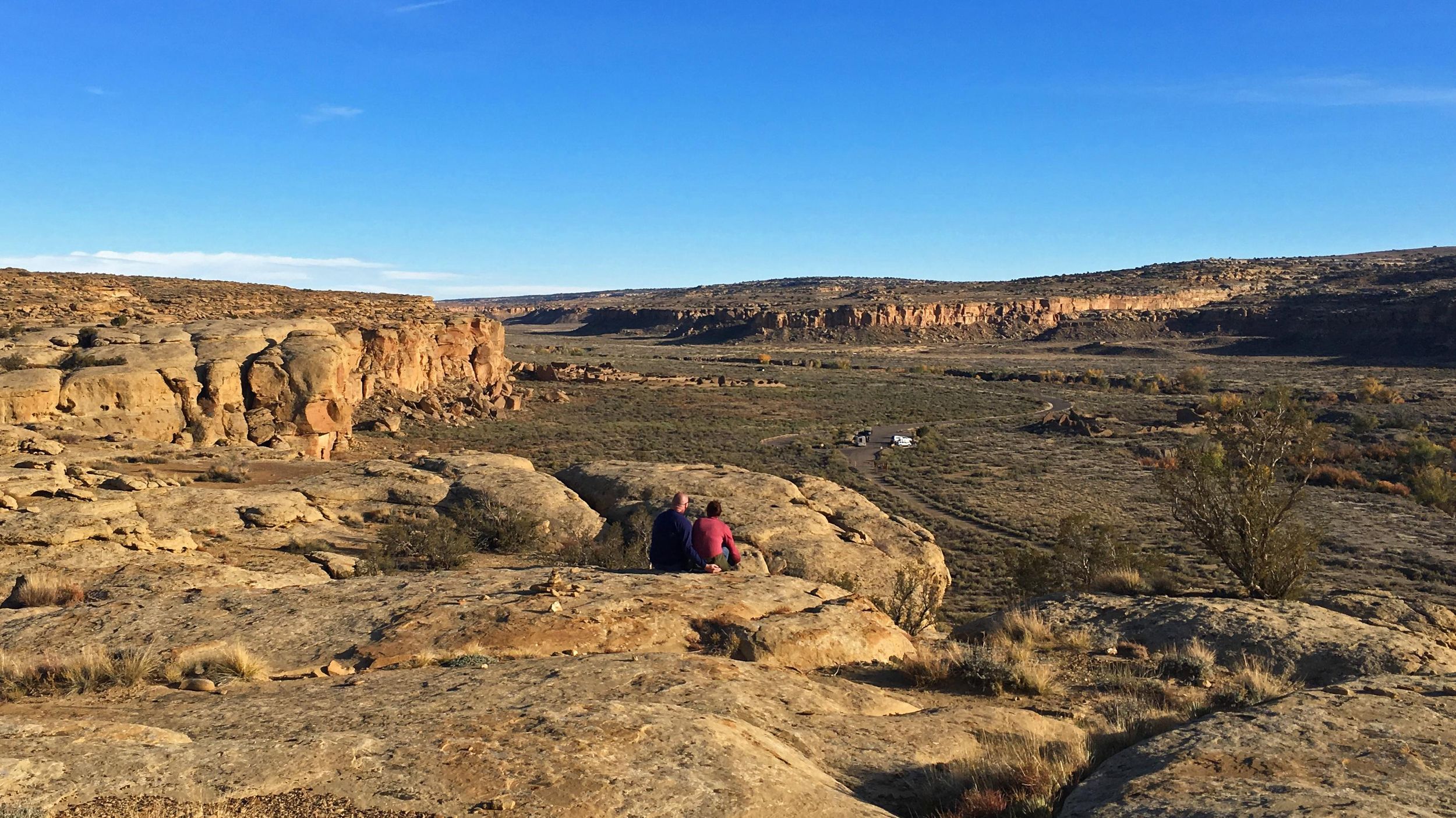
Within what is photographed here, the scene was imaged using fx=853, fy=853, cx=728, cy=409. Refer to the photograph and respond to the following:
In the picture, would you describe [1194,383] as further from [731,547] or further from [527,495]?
[731,547]

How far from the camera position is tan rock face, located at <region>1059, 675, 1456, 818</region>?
4.30 meters

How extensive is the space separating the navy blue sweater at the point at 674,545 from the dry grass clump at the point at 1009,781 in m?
5.19

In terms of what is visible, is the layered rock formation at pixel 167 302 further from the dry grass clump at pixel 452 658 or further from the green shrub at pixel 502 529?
the dry grass clump at pixel 452 658

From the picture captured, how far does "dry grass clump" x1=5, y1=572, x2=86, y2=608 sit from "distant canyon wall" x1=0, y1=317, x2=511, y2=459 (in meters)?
12.9

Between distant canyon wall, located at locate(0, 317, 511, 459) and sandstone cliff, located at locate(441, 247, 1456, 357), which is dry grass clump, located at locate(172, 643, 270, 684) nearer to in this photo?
distant canyon wall, located at locate(0, 317, 511, 459)

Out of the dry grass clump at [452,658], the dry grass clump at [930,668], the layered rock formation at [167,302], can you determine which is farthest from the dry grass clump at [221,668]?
the layered rock formation at [167,302]

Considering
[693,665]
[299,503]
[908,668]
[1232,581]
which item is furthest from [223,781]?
[1232,581]

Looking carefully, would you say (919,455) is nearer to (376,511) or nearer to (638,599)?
(376,511)

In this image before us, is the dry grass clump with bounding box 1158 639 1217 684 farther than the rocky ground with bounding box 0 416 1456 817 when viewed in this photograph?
Yes

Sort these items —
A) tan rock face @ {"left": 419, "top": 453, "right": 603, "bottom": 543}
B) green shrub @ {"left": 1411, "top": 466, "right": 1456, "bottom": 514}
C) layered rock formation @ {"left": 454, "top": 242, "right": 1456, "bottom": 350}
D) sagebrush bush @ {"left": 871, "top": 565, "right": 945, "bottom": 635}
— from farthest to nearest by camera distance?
layered rock formation @ {"left": 454, "top": 242, "right": 1456, "bottom": 350}
green shrub @ {"left": 1411, "top": 466, "right": 1456, "bottom": 514}
tan rock face @ {"left": 419, "top": 453, "right": 603, "bottom": 543}
sagebrush bush @ {"left": 871, "top": 565, "right": 945, "bottom": 635}

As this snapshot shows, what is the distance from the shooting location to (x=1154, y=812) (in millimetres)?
4262

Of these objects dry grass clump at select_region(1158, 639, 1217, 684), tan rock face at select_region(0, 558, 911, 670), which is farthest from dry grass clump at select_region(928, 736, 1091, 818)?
dry grass clump at select_region(1158, 639, 1217, 684)

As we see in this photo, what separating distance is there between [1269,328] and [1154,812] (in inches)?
4173

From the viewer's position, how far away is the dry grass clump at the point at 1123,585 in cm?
1230
